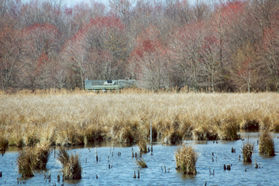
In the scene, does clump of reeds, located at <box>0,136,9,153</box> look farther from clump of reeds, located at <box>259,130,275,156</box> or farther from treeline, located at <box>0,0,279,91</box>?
treeline, located at <box>0,0,279,91</box>

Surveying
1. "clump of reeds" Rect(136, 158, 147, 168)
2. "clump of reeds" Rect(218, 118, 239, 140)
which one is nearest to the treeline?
"clump of reeds" Rect(218, 118, 239, 140)

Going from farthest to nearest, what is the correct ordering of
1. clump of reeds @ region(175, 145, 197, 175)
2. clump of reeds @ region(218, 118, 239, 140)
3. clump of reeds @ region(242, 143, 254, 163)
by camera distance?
1. clump of reeds @ region(218, 118, 239, 140)
2. clump of reeds @ region(242, 143, 254, 163)
3. clump of reeds @ region(175, 145, 197, 175)

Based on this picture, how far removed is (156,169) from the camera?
10031mm

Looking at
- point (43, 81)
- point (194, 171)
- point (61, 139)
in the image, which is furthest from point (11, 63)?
point (194, 171)

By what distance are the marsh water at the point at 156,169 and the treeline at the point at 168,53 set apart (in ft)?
74.3

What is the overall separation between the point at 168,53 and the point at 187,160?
33.6 meters

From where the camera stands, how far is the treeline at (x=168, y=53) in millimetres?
36094

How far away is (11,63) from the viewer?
45438 mm

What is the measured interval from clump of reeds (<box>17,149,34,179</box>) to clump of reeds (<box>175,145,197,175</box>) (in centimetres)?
322

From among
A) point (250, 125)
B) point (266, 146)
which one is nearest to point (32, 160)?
point (266, 146)

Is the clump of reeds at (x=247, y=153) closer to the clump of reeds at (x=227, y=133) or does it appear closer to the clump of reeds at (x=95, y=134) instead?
the clump of reeds at (x=227, y=133)

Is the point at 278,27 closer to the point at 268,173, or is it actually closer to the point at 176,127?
the point at 176,127

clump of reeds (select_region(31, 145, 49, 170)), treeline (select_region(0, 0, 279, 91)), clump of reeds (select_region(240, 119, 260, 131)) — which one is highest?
treeline (select_region(0, 0, 279, 91))

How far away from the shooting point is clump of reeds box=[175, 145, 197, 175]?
9492 mm
